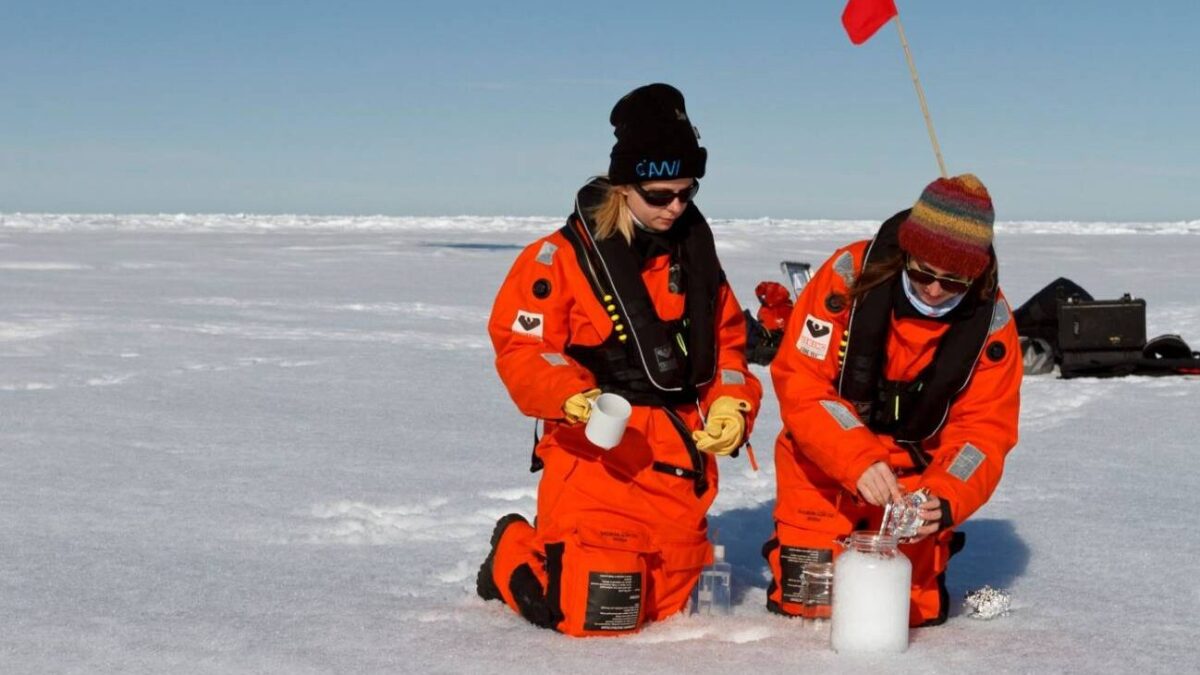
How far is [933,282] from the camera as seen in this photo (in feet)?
9.83

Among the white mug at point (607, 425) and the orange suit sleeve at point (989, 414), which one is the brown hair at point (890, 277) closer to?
the orange suit sleeve at point (989, 414)

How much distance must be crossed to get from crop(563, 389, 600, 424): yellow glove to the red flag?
193cm

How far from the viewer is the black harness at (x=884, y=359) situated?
10.2 ft

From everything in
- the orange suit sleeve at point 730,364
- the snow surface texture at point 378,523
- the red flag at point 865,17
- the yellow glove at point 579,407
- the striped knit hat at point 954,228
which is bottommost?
the snow surface texture at point 378,523

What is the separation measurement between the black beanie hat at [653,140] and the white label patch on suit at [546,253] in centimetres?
23

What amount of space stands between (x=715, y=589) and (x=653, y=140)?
118 centimetres

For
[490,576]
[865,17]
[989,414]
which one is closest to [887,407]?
[989,414]

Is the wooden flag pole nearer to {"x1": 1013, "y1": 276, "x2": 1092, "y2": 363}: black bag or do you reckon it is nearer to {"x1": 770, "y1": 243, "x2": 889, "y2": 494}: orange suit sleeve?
{"x1": 770, "y1": 243, "x2": 889, "y2": 494}: orange suit sleeve

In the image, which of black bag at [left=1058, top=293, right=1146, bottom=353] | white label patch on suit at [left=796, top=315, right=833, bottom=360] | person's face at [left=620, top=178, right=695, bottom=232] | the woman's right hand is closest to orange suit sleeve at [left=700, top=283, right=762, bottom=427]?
white label patch on suit at [left=796, top=315, right=833, bottom=360]

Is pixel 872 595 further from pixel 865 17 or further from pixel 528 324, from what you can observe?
pixel 865 17

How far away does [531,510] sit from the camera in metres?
4.51

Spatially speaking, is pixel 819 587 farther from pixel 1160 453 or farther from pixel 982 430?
pixel 1160 453

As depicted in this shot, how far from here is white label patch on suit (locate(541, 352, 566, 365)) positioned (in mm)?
3121

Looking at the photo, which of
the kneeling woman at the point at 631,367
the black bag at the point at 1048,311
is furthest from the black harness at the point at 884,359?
the black bag at the point at 1048,311
